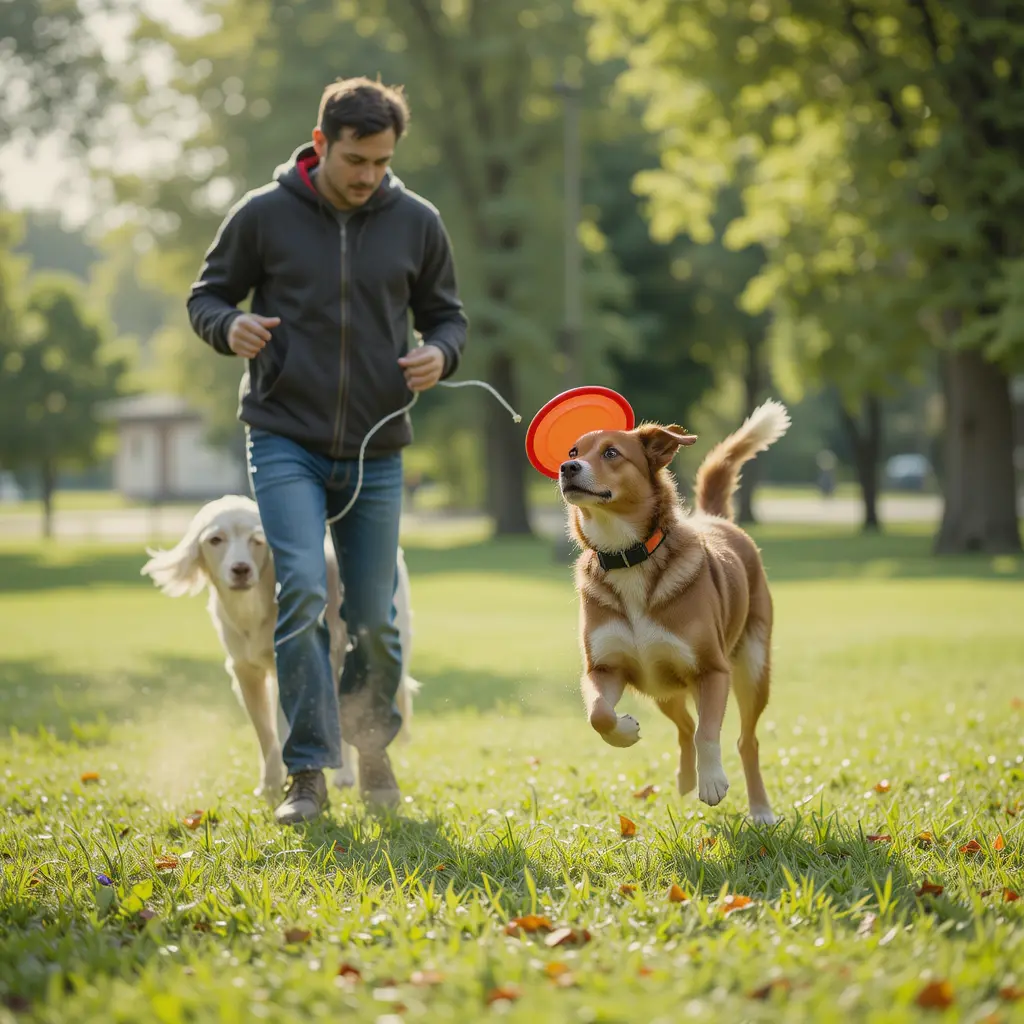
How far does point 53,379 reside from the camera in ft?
116

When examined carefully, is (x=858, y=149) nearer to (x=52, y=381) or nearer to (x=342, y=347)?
(x=342, y=347)

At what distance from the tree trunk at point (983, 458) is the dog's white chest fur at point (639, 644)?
20.8 meters

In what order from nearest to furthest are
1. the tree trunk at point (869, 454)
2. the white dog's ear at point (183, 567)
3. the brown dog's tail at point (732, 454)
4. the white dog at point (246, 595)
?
the brown dog's tail at point (732, 454) → the white dog at point (246, 595) → the white dog's ear at point (183, 567) → the tree trunk at point (869, 454)

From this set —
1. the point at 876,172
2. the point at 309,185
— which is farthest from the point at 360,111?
the point at 876,172

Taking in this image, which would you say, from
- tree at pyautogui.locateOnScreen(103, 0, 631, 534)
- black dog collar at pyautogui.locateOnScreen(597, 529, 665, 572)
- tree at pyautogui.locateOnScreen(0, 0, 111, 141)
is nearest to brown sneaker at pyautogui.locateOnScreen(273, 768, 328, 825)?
black dog collar at pyautogui.locateOnScreen(597, 529, 665, 572)

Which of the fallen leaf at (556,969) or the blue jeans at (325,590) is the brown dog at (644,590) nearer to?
the blue jeans at (325,590)

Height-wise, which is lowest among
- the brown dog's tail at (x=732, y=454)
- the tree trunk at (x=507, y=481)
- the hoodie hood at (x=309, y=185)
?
the tree trunk at (x=507, y=481)

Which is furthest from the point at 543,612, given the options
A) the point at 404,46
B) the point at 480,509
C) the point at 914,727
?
the point at 480,509

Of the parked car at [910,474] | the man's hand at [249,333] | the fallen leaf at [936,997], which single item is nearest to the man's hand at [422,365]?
the man's hand at [249,333]

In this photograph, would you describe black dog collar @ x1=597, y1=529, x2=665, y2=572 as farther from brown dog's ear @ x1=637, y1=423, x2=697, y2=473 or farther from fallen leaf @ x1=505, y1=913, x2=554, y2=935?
fallen leaf @ x1=505, y1=913, x2=554, y2=935

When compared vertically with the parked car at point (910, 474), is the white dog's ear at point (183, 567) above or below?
above

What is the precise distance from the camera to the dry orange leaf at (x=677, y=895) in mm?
3840

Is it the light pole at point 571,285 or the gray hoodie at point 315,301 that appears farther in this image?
the light pole at point 571,285

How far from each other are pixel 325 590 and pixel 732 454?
1.81 metres
